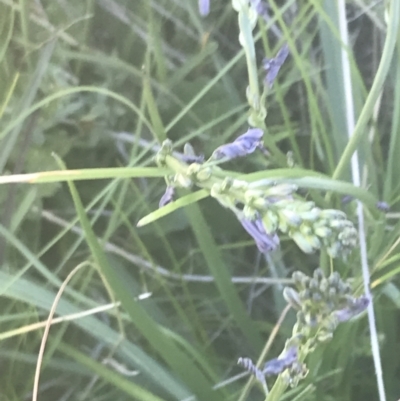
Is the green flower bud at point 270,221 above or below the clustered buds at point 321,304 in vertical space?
above

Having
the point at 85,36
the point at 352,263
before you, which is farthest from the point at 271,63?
the point at 85,36

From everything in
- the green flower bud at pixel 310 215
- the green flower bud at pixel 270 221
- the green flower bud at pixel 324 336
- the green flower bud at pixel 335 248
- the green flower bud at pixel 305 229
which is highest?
the green flower bud at pixel 270 221

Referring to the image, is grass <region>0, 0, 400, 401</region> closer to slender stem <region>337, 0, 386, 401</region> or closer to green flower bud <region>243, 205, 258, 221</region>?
slender stem <region>337, 0, 386, 401</region>

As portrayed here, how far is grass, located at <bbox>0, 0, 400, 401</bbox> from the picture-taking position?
0.44 m

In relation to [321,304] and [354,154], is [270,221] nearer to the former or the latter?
[321,304]

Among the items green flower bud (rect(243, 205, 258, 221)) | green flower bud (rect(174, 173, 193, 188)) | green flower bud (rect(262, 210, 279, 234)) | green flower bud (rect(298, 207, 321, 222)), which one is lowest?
green flower bud (rect(298, 207, 321, 222))

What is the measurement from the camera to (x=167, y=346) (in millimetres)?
397

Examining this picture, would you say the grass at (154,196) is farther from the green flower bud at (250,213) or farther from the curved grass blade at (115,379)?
the green flower bud at (250,213)

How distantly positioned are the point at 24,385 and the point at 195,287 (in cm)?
19

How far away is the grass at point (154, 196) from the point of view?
1.43 feet

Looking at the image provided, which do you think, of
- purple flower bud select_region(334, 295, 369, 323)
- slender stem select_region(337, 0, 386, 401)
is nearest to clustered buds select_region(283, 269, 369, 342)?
purple flower bud select_region(334, 295, 369, 323)

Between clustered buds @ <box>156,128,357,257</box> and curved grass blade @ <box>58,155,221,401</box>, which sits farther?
curved grass blade @ <box>58,155,221,401</box>

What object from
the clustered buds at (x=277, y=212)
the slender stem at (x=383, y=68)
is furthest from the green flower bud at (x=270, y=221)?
the slender stem at (x=383, y=68)

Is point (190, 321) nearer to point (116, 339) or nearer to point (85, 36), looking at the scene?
point (116, 339)
